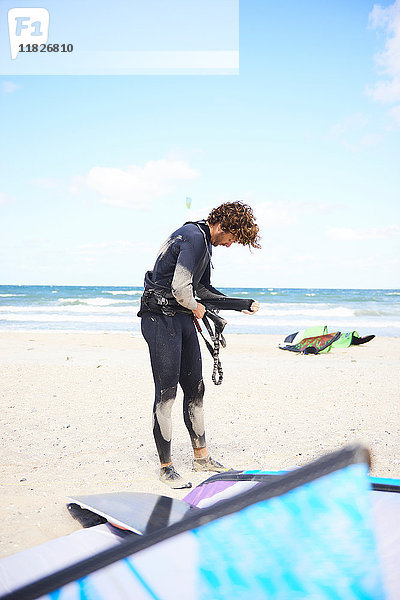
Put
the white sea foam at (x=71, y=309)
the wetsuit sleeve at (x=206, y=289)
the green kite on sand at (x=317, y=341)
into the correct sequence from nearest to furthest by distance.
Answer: the wetsuit sleeve at (x=206, y=289) < the green kite on sand at (x=317, y=341) < the white sea foam at (x=71, y=309)

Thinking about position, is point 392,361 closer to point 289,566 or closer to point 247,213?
point 247,213

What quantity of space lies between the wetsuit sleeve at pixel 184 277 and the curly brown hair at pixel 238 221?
328 mm

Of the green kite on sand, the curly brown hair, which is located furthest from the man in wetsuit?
the green kite on sand

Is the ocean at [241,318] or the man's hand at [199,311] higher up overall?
the man's hand at [199,311]

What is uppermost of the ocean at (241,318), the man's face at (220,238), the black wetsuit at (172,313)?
the man's face at (220,238)

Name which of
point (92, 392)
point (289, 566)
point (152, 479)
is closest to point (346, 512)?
point (289, 566)

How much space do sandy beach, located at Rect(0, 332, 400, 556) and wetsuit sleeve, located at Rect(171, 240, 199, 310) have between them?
1383mm

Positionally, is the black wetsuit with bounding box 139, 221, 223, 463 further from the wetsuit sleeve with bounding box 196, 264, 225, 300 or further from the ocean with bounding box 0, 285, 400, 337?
the ocean with bounding box 0, 285, 400, 337

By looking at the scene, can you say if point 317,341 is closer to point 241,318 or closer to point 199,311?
point 199,311

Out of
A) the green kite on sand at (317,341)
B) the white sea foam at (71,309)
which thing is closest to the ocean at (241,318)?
the white sea foam at (71,309)

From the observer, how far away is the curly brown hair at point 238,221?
352 cm

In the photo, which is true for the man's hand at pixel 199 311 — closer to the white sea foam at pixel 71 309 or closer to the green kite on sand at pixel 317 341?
the green kite on sand at pixel 317 341

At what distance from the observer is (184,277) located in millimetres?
3363

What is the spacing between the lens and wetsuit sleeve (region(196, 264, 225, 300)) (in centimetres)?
380
